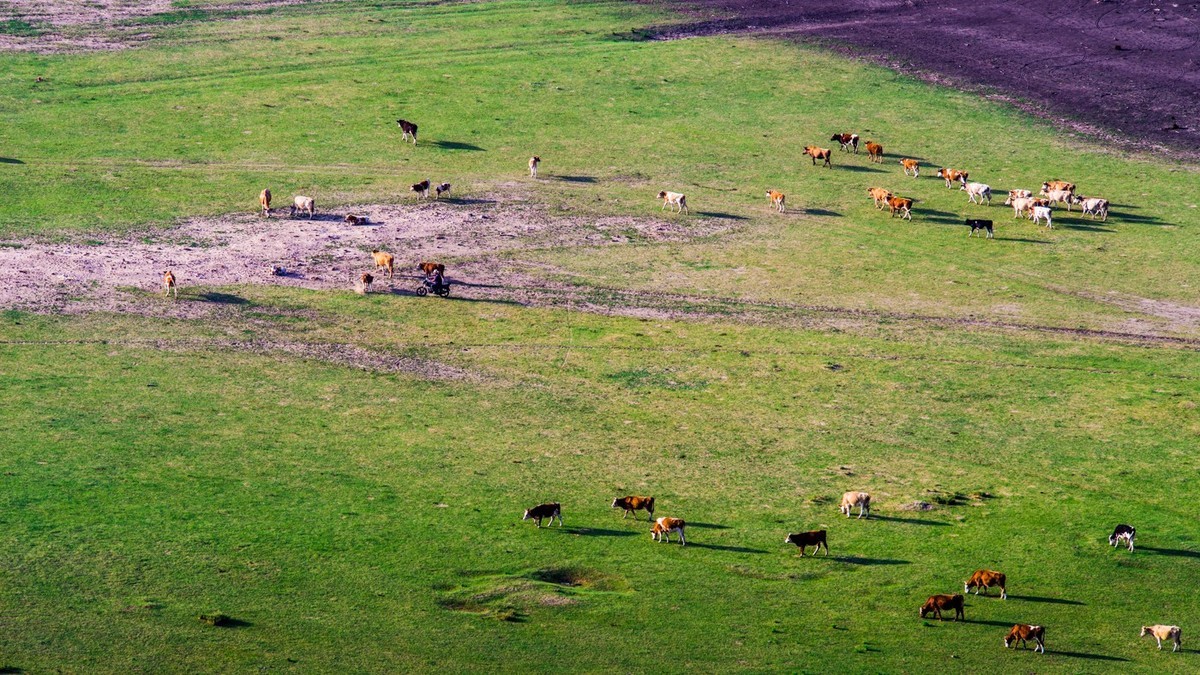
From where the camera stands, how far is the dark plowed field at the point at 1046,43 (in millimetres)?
82688

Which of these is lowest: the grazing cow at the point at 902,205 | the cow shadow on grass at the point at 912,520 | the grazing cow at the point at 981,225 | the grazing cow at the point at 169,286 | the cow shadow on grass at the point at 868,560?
the cow shadow on grass at the point at 868,560

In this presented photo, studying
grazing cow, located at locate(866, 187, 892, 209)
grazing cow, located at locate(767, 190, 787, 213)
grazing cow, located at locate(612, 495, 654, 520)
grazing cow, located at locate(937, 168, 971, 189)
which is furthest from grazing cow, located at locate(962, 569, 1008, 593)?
grazing cow, located at locate(937, 168, 971, 189)

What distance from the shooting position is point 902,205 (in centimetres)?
6800

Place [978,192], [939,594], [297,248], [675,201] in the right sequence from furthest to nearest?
[978,192]
[675,201]
[297,248]
[939,594]

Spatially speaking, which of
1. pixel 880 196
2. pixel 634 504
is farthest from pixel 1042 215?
pixel 634 504

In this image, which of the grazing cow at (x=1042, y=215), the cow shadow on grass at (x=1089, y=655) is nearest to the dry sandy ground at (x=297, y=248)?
the grazing cow at (x=1042, y=215)

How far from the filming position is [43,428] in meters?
43.6

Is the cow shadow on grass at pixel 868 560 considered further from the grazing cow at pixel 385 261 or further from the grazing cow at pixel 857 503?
the grazing cow at pixel 385 261

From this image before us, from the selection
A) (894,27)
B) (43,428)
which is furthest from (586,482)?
(894,27)

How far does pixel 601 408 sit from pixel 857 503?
416 inches

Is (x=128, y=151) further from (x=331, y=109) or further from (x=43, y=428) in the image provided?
(x=43, y=428)

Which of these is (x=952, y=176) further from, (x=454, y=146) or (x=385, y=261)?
(x=385, y=261)

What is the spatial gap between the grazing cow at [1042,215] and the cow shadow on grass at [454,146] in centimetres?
2736

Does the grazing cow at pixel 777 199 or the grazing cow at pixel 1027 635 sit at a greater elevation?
the grazing cow at pixel 777 199
